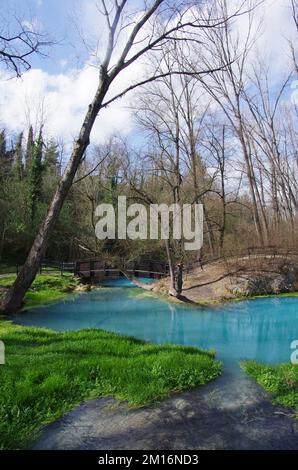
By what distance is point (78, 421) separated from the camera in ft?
12.9

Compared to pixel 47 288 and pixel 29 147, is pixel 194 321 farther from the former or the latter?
pixel 29 147

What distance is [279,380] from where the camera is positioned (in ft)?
16.9

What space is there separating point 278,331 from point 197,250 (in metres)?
10.4

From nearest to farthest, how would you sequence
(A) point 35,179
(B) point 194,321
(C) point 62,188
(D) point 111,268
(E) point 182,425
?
(E) point 182,425 < (C) point 62,188 < (B) point 194,321 < (D) point 111,268 < (A) point 35,179

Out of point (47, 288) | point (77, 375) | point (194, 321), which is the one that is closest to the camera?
point (77, 375)

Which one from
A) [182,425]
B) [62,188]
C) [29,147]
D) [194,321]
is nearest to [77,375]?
[182,425]

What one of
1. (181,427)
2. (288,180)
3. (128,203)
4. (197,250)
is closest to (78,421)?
(181,427)

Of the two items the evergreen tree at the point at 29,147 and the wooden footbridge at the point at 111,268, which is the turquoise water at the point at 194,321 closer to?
the wooden footbridge at the point at 111,268

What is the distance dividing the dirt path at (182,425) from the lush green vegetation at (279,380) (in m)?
0.18

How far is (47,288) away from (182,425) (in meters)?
14.3

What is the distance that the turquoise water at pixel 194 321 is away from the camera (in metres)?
8.37

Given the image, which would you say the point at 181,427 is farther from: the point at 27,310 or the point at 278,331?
the point at 27,310

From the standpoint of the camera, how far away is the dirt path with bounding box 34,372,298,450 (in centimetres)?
343

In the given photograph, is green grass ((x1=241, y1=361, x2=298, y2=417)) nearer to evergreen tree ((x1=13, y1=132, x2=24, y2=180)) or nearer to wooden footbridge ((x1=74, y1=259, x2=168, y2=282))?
wooden footbridge ((x1=74, y1=259, x2=168, y2=282))
